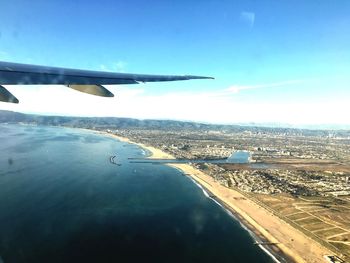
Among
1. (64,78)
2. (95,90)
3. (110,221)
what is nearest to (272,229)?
(110,221)

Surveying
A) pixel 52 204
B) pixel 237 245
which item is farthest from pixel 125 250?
pixel 52 204

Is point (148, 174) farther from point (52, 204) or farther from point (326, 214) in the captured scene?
point (326, 214)

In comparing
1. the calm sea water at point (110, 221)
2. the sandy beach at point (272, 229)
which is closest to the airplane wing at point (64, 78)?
the calm sea water at point (110, 221)

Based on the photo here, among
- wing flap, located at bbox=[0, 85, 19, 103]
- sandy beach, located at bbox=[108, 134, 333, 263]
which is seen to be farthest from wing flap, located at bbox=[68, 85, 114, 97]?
sandy beach, located at bbox=[108, 134, 333, 263]

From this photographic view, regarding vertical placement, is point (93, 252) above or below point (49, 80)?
below

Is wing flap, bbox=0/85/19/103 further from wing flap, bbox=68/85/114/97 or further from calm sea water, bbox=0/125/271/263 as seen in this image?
calm sea water, bbox=0/125/271/263

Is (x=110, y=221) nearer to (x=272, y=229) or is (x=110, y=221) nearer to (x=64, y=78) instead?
(x=272, y=229)

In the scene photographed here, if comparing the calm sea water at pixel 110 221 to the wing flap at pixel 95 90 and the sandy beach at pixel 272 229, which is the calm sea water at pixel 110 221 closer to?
the sandy beach at pixel 272 229
